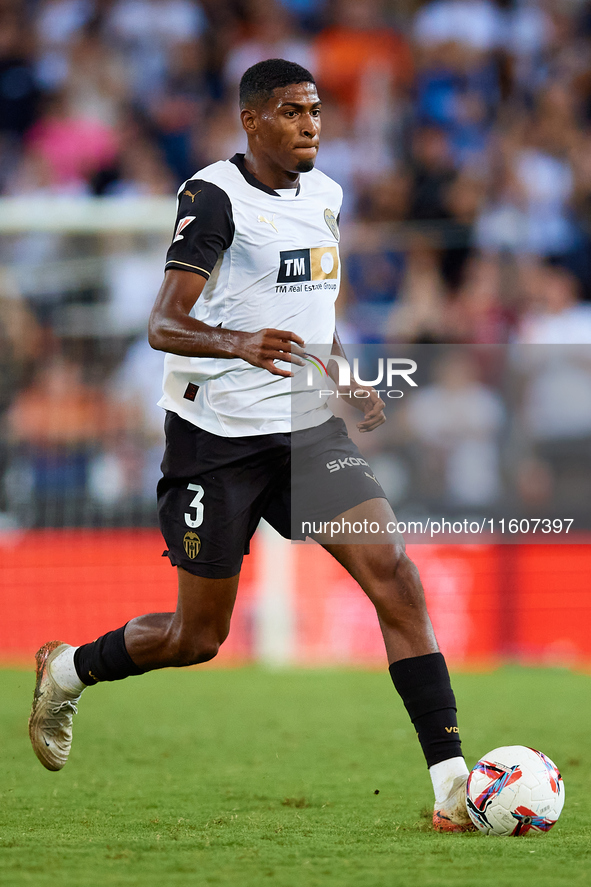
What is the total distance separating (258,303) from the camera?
4309 millimetres

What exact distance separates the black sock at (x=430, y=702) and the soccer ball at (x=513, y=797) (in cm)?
16

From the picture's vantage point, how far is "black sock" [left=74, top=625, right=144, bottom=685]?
455cm

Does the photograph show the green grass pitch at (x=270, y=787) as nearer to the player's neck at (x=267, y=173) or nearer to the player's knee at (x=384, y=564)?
the player's knee at (x=384, y=564)

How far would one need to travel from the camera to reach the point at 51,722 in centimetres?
474

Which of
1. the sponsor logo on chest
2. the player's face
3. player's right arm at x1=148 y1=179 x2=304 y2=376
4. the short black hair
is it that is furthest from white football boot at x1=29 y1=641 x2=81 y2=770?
the short black hair

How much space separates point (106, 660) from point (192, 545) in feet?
2.08

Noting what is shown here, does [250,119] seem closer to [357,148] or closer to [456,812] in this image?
[456,812]

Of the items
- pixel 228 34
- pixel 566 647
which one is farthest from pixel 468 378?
pixel 228 34

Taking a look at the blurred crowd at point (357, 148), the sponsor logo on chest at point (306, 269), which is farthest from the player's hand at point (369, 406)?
the blurred crowd at point (357, 148)

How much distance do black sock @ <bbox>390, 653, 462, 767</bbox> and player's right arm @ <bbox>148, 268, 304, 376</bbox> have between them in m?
1.08

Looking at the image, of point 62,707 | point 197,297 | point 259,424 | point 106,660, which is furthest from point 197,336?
point 62,707

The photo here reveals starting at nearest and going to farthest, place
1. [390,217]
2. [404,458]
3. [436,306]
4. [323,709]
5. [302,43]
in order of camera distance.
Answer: [323,709], [404,458], [436,306], [390,217], [302,43]

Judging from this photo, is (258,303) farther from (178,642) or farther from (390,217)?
(390,217)

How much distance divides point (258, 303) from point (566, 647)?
565cm
